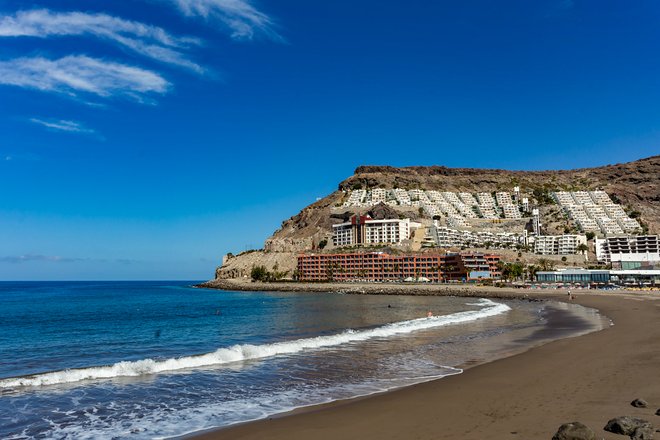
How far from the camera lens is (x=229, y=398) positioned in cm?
1452

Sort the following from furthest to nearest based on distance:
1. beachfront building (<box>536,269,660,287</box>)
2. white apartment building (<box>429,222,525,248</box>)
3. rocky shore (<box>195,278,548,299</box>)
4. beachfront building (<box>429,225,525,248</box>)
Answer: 1. white apartment building (<box>429,222,525,248</box>)
2. beachfront building (<box>429,225,525,248</box>)
3. beachfront building (<box>536,269,660,287</box>)
4. rocky shore (<box>195,278,548,299</box>)

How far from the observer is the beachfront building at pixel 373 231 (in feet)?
573

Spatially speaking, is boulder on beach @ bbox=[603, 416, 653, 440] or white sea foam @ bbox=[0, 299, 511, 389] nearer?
boulder on beach @ bbox=[603, 416, 653, 440]

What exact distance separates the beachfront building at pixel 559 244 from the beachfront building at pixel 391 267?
3534cm

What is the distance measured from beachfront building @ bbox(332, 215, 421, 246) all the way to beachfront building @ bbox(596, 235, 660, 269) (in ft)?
203

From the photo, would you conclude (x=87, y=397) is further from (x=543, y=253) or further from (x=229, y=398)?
(x=543, y=253)

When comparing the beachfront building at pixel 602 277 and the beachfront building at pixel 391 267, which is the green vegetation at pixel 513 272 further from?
the beachfront building at pixel 602 277

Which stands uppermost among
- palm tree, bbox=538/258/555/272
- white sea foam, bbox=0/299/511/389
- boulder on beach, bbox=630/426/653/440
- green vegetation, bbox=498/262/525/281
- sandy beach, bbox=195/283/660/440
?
palm tree, bbox=538/258/555/272

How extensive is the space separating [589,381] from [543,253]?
528ft

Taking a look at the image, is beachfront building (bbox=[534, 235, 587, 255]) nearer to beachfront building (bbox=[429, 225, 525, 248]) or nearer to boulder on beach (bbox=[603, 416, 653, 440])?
beachfront building (bbox=[429, 225, 525, 248])

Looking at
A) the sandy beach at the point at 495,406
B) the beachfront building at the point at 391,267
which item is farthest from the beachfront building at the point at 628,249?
the sandy beach at the point at 495,406

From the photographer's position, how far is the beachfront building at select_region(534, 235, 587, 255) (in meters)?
160

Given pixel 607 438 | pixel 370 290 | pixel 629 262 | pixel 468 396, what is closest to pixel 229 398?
pixel 468 396

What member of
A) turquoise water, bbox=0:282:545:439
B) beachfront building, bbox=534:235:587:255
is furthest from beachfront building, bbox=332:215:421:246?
turquoise water, bbox=0:282:545:439
